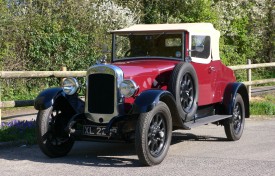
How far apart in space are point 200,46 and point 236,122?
6.19 feet

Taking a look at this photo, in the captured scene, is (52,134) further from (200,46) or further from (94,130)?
(200,46)

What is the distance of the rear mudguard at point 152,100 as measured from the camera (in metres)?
8.02

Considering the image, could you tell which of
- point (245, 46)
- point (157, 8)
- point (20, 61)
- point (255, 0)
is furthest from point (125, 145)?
point (255, 0)

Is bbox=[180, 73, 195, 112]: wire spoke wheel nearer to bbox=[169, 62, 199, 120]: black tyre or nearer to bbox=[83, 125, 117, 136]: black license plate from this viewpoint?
bbox=[169, 62, 199, 120]: black tyre

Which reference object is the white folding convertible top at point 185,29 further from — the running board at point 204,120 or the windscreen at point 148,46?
the running board at point 204,120

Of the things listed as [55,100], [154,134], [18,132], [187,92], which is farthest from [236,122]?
[18,132]

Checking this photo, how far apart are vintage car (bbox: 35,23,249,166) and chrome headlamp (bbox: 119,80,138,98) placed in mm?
15

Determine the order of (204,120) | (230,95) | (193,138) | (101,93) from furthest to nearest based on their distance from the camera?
1. (193,138)
2. (230,95)
3. (204,120)
4. (101,93)

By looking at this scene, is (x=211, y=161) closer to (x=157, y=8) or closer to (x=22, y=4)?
(x=22, y=4)

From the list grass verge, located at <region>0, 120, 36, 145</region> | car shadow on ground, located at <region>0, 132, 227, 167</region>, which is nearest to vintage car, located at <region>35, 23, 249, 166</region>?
car shadow on ground, located at <region>0, 132, 227, 167</region>

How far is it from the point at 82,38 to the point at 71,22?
63cm

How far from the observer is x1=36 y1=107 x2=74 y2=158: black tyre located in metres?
8.72

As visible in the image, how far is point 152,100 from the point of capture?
26.5 feet

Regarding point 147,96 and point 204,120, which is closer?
point 147,96
